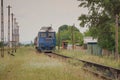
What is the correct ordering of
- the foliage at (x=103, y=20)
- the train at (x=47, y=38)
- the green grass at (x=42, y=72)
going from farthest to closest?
1. the train at (x=47, y=38)
2. the foliage at (x=103, y=20)
3. the green grass at (x=42, y=72)

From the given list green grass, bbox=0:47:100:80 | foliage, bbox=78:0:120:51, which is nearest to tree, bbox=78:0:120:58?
foliage, bbox=78:0:120:51

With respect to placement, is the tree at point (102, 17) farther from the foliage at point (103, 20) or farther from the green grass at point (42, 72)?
the green grass at point (42, 72)

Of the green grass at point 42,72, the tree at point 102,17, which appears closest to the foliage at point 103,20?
the tree at point 102,17

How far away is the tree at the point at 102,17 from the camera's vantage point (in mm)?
46750

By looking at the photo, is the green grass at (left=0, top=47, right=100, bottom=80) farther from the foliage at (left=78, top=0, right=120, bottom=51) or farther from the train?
the train

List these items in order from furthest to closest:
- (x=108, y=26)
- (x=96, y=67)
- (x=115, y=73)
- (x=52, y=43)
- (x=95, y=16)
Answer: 1. (x=52, y=43)
2. (x=95, y=16)
3. (x=108, y=26)
4. (x=96, y=67)
5. (x=115, y=73)

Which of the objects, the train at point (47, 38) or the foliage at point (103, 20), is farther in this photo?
the train at point (47, 38)

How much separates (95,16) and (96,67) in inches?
1073

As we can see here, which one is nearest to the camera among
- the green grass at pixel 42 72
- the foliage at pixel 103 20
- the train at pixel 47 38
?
the green grass at pixel 42 72

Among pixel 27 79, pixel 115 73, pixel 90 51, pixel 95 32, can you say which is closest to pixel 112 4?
pixel 95 32

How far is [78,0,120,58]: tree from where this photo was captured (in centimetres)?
4675

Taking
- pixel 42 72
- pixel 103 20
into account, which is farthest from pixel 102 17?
pixel 42 72

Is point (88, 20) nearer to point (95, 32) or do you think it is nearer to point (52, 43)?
point (95, 32)

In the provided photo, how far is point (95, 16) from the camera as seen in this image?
5169 cm
